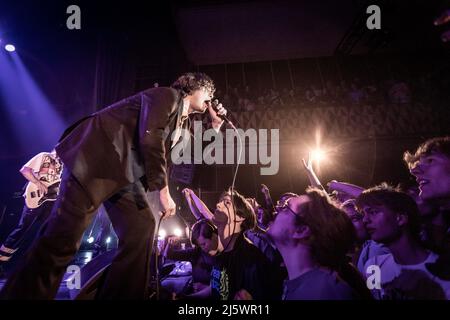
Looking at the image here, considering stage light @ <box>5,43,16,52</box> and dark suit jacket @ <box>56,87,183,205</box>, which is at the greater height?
stage light @ <box>5,43,16,52</box>

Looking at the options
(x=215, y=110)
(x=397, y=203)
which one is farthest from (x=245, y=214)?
(x=397, y=203)

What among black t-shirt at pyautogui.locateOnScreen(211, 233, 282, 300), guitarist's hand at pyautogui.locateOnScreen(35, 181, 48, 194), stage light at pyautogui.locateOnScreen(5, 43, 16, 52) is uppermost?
stage light at pyautogui.locateOnScreen(5, 43, 16, 52)

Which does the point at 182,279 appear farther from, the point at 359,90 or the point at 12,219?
the point at 359,90

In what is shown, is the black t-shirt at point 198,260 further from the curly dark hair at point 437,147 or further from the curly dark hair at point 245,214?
the curly dark hair at point 437,147

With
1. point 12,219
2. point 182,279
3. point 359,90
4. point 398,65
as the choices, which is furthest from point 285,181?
point 12,219

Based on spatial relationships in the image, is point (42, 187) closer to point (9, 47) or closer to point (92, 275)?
point (92, 275)

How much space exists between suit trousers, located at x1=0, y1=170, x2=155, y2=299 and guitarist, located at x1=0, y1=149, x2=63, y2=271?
2.61 metres

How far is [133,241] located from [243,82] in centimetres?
739

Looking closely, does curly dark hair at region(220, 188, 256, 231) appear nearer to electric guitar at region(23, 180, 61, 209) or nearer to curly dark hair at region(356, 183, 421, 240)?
curly dark hair at region(356, 183, 421, 240)

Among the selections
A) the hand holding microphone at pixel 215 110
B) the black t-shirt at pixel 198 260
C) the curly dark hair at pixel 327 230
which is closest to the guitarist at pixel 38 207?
the black t-shirt at pixel 198 260

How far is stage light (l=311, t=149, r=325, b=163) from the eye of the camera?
22.4 ft

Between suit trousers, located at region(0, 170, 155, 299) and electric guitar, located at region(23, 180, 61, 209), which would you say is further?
electric guitar, located at region(23, 180, 61, 209)

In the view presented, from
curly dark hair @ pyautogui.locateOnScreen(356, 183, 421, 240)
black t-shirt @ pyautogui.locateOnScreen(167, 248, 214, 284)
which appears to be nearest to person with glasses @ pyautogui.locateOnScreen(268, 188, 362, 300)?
curly dark hair @ pyautogui.locateOnScreen(356, 183, 421, 240)

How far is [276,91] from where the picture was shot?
24.4ft
